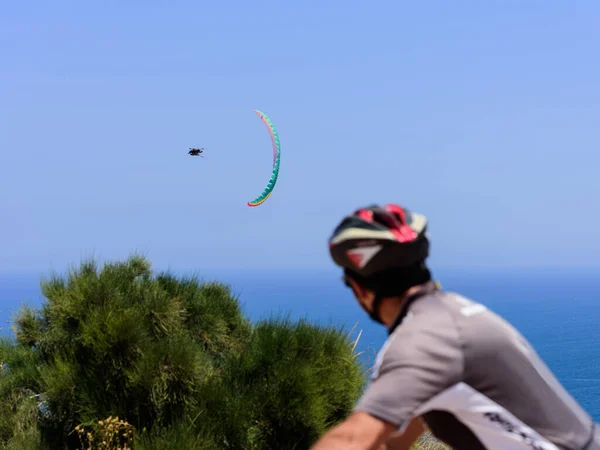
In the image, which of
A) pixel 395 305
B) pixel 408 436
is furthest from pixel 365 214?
pixel 408 436

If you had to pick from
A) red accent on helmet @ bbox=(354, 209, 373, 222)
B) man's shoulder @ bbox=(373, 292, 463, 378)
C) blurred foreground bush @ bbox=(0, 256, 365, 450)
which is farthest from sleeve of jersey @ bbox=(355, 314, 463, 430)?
blurred foreground bush @ bbox=(0, 256, 365, 450)

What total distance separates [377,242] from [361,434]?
416 mm

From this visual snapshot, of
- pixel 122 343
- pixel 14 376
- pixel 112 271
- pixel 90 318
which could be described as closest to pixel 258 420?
pixel 122 343

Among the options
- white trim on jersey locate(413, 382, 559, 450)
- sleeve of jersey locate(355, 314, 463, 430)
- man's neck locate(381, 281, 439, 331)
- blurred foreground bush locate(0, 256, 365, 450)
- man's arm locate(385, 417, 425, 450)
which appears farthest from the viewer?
blurred foreground bush locate(0, 256, 365, 450)

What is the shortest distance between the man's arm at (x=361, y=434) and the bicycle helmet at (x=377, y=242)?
0.35 meters

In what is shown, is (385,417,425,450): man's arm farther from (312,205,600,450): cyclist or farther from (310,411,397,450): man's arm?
(310,411,397,450): man's arm

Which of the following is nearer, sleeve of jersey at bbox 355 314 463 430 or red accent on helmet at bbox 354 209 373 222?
sleeve of jersey at bbox 355 314 463 430

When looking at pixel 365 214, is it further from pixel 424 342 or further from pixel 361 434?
pixel 361 434

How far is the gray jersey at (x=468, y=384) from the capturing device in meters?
1.38

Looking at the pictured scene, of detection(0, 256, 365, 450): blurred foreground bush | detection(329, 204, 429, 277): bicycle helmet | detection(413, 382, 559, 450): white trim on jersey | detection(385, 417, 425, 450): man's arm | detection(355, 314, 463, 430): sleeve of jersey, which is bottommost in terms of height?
detection(0, 256, 365, 450): blurred foreground bush

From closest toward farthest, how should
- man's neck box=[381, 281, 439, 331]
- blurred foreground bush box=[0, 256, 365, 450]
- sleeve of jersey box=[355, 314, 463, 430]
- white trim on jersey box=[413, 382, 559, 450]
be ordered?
sleeve of jersey box=[355, 314, 463, 430] → white trim on jersey box=[413, 382, 559, 450] → man's neck box=[381, 281, 439, 331] → blurred foreground bush box=[0, 256, 365, 450]

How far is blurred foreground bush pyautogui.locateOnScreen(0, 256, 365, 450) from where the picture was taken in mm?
6590

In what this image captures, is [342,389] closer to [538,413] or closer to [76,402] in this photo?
[76,402]

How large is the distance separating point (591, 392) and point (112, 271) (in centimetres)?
4159
